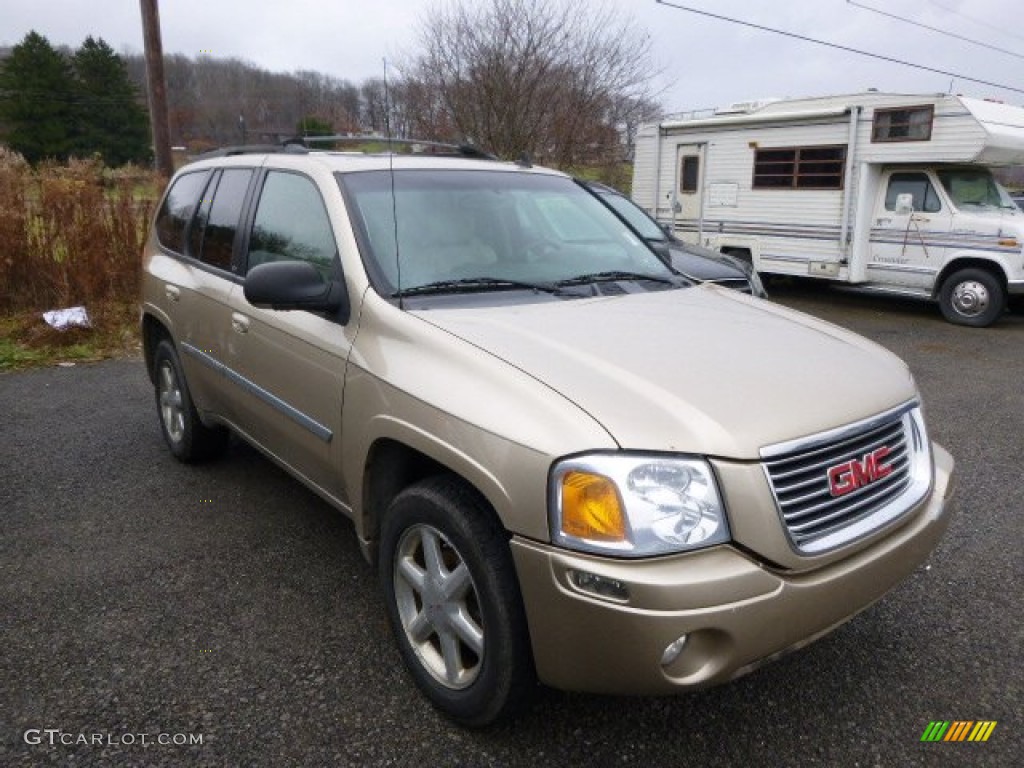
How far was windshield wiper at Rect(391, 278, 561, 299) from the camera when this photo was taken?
2766 millimetres

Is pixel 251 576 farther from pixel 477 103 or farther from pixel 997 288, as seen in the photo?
pixel 477 103

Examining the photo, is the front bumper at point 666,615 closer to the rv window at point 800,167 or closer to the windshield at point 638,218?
the windshield at point 638,218

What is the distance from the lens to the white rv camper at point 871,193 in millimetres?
9625

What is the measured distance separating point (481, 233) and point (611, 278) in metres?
0.57

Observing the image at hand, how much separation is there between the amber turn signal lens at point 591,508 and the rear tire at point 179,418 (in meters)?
3.03

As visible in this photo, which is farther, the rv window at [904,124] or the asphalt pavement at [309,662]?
the rv window at [904,124]

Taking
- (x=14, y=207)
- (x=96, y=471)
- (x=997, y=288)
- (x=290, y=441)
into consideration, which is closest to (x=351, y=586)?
(x=290, y=441)

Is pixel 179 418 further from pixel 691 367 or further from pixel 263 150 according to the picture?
pixel 691 367

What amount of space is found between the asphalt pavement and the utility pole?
9082mm

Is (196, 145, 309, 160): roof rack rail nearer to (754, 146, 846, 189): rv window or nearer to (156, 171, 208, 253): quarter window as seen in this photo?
(156, 171, 208, 253): quarter window

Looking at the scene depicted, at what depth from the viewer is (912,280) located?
10422 millimetres

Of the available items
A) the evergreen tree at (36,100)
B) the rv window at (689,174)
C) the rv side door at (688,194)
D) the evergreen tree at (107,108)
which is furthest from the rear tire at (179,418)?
the evergreen tree at (107,108)

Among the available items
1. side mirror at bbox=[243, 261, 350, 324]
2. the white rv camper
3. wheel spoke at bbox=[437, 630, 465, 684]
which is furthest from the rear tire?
the white rv camper

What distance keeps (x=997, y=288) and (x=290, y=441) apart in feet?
31.5
